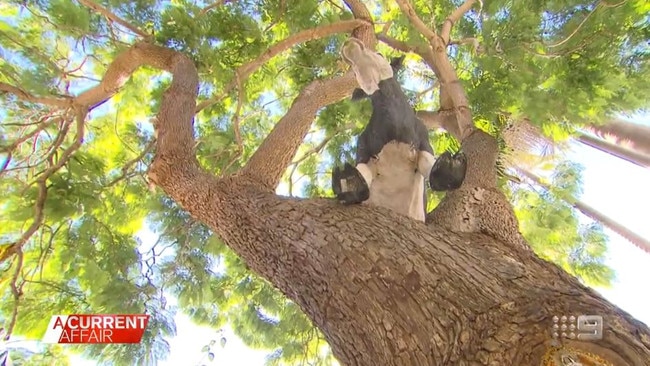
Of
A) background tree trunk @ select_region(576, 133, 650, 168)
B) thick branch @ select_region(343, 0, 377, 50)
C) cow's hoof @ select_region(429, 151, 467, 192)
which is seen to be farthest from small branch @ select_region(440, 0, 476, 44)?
background tree trunk @ select_region(576, 133, 650, 168)

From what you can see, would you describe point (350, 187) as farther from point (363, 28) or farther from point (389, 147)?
point (363, 28)

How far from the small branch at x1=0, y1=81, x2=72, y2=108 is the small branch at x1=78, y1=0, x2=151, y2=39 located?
0.64 meters

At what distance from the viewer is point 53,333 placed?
3.03m

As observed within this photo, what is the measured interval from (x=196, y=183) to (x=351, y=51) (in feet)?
3.40

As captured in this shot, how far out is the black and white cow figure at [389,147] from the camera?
2346mm

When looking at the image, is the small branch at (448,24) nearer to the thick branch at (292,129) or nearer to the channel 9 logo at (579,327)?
the thick branch at (292,129)

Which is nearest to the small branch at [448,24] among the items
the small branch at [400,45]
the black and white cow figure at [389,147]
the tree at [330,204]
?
the tree at [330,204]

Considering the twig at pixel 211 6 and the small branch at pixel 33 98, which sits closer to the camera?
the small branch at pixel 33 98

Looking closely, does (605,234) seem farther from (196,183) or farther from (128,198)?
(128,198)

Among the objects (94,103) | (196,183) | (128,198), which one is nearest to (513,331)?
(196,183)

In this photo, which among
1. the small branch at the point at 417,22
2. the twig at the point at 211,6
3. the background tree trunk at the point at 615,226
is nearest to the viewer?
the small branch at the point at 417,22

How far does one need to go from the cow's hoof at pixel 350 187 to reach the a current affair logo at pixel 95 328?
1.72 meters

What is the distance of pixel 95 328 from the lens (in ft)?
9.70

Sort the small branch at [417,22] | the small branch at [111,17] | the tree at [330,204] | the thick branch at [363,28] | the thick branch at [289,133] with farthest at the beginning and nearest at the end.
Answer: the thick branch at [363,28] < the small branch at [111,17] < the small branch at [417,22] < the thick branch at [289,133] < the tree at [330,204]
